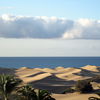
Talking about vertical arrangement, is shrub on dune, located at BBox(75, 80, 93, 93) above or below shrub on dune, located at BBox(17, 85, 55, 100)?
below

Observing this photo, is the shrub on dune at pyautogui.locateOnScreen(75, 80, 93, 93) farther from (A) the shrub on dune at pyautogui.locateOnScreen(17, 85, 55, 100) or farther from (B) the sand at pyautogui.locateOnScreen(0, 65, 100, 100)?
(A) the shrub on dune at pyautogui.locateOnScreen(17, 85, 55, 100)

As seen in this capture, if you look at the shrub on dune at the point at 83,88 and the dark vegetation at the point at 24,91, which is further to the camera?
the shrub on dune at the point at 83,88

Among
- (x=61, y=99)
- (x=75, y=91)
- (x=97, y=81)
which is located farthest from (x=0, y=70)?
(x=61, y=99)

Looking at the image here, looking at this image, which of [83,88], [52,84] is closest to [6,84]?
[83,88]

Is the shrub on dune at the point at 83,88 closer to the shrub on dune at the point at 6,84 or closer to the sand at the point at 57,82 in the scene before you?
the sand at the point at 57,82

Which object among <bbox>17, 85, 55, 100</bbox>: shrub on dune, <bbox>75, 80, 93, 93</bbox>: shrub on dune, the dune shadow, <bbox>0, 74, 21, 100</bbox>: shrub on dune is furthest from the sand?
<bbox>17, 85, 55, 100</bbox>: shrub on dune

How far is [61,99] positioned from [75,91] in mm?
9577

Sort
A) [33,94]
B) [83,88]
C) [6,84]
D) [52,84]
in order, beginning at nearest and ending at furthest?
[33,94] < [6,84] < [83,88] < [52,84]

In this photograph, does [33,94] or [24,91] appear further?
[24,91]

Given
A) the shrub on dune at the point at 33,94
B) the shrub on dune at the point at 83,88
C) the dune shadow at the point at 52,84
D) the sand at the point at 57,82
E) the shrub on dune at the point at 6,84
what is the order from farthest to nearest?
the dune shadow at the point at 52,84 < the shrub on dune at the point at 83,88 < the sand at the point at 57,82 < the shrub on dune at the point at 6,84 < the shrub on dune at the point at 33,94

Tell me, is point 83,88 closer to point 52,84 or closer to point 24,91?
point 52,84

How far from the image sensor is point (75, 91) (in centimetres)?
5862

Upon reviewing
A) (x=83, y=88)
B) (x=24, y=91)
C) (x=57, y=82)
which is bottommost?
(x=57, y=82)

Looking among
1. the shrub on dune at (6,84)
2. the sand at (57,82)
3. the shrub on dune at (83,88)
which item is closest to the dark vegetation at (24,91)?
the shrub on dune at (6,84)
